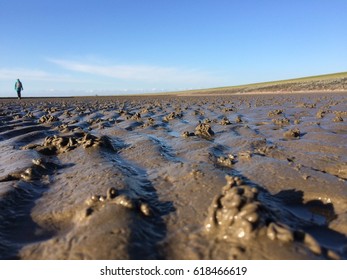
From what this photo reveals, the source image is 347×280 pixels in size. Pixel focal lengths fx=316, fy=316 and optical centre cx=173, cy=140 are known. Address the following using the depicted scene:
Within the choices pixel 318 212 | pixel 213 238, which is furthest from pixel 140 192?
pixel 318 212

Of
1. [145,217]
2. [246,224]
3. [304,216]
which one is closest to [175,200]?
[145,217]

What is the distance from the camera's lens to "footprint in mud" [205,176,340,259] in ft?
8.27

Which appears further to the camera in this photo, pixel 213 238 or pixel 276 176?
pixel 276 176

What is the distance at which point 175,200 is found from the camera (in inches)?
141

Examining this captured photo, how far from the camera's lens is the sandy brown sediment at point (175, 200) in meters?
2.60

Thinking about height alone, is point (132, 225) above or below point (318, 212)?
above

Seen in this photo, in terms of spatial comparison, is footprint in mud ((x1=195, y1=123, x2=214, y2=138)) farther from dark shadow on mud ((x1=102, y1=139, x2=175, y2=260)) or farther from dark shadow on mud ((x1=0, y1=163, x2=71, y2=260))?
dark shadow on mud ((x1=0, y1=163, x2=71, y2=260))

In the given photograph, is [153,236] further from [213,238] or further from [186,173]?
[186,173]

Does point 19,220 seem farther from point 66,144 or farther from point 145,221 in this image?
point 66,144

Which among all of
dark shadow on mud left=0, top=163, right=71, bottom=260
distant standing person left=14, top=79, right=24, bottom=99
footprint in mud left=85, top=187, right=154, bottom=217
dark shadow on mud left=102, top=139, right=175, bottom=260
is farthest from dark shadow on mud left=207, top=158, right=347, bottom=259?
distant standing person left=14, top=79, right=24, bottom=99

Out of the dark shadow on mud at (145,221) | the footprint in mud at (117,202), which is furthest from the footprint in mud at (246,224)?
the footprint in mud at (117,202)

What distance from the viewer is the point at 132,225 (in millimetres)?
2904

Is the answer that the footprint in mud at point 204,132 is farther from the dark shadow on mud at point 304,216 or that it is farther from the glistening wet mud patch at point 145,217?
the dark shadow on mud at point 304,216
